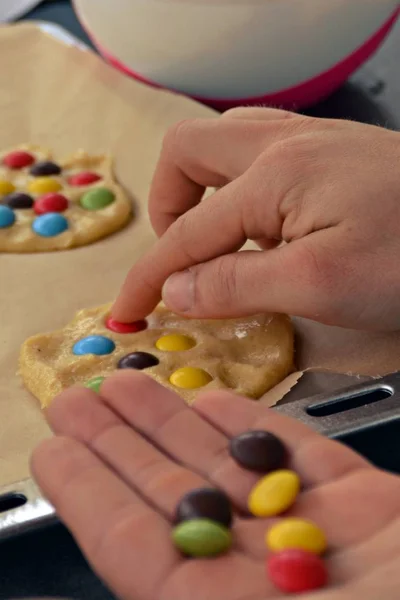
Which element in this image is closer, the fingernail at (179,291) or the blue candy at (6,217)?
the fingernail at (179,291)

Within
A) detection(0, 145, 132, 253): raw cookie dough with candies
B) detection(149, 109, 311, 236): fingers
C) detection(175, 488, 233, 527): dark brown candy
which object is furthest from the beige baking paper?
detection(175, 488, 233, 527): dark brown candy

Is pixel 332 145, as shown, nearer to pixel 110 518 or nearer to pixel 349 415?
pixel 349 415

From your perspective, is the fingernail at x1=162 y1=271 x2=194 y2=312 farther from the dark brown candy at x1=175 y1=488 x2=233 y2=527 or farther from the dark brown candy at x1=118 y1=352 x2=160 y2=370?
the dark brown candy at x1=175 y1=488 x2=233 y2=527

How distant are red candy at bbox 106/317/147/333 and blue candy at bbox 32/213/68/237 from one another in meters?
0.22

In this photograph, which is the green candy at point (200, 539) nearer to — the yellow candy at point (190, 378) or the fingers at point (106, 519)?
the fingers at point (106, 519)

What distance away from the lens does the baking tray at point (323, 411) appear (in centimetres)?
58

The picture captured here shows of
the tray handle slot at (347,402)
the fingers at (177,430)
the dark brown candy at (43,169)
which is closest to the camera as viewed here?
the fingers at (177,430)

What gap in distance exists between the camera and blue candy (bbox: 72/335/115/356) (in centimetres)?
80

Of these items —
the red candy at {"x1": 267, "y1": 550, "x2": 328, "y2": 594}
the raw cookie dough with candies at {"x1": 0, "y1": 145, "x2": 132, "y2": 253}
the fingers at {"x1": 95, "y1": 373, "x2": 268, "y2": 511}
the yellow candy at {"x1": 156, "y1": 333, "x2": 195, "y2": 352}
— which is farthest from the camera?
the raw cookie dough with candies at {"x1": 0, "y1": 145, "x2": 132, "y2": 253}

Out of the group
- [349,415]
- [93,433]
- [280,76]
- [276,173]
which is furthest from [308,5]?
[93,433]

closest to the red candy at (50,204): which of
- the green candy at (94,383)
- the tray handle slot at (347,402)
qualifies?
the green candy at (94,383)

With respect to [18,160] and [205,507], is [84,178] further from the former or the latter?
[205,507]

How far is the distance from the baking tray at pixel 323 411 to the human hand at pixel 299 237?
59 millimetres

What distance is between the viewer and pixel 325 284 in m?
0.69
